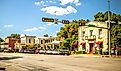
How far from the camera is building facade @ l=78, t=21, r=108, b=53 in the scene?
57206 millimetres

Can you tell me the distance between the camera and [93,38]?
60594mm

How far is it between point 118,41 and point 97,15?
31.5 m

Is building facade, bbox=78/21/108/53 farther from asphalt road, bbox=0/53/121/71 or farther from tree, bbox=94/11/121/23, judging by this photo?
asphalt road, bbox=0/53/121/71

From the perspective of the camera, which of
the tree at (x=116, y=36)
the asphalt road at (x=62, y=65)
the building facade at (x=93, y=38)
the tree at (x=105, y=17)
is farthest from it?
the tree at (x=105, y=17)

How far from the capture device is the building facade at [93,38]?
57206 mm


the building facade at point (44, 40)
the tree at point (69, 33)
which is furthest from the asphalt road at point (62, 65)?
the building facade at point (44, 40)

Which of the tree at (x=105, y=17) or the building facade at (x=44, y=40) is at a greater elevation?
the tree at (x=105, y=17)

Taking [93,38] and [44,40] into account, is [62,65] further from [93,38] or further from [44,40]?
[44,40]

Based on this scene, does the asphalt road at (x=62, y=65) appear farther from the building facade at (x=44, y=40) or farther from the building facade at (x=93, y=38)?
the building facade at (x=44, y=40)

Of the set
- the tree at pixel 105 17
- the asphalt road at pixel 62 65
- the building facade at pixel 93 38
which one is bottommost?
the asphalt road at pixel 62 65

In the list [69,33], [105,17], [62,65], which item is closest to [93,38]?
[105,17]

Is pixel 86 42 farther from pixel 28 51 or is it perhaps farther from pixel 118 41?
pixel 28 51

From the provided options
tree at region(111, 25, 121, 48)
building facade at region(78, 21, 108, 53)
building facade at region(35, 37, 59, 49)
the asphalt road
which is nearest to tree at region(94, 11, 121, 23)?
building facade at region(78, 21, 108, 53)

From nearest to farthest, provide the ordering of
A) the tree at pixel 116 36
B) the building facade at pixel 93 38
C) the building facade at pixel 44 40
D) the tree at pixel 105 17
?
1. the tree at pixel 116 36
2. the building facade at pixel 93 38
3. the tree at pixel 105 17
4. the building facade at pixel 44 40
